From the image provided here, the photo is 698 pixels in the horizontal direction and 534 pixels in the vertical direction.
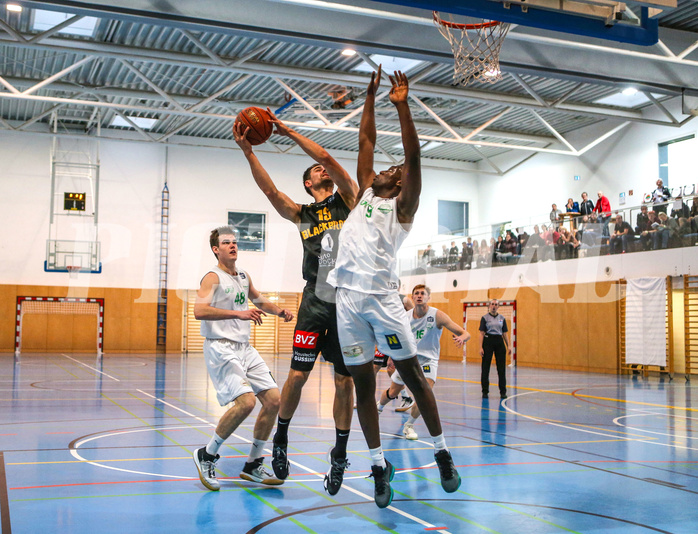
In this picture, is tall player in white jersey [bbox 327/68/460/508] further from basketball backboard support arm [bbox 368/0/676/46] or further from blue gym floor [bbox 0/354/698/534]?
basketball backboard support arm [bbox 368/0/676/46]

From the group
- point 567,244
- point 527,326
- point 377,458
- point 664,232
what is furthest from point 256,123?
point 527,326

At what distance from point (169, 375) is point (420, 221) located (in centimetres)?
1825

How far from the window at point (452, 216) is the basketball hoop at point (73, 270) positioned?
16666mm

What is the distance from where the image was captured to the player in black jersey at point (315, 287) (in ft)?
17.4

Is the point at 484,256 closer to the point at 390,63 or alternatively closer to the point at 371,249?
the point at 390,63

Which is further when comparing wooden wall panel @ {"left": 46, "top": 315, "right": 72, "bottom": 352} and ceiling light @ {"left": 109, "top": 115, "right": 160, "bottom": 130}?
wooden wall panel @ {"left": 46, "top": 315, "right": 72, "bottom": 352}

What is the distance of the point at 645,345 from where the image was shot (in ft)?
64.5

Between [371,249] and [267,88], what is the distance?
20.3 metres

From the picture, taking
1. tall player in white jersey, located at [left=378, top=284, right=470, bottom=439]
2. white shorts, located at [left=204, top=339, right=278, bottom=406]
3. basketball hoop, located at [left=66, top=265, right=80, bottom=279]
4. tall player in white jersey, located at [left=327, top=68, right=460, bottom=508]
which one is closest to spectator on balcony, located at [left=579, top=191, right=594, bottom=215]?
tall player in white jersey, located at [left=378, top=284, right=470, bottom=439]

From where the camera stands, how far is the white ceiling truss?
15984 mm

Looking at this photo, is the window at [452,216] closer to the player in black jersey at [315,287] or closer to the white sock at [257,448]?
the player in black jersey at [315,287]

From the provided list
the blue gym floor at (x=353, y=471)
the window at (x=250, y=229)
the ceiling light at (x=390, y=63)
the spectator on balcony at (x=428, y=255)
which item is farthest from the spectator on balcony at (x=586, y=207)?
the window at (x=250, y=229)

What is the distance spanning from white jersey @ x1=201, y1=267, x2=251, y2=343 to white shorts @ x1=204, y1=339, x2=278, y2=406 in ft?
0.22

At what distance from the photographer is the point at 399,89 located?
4512mm
